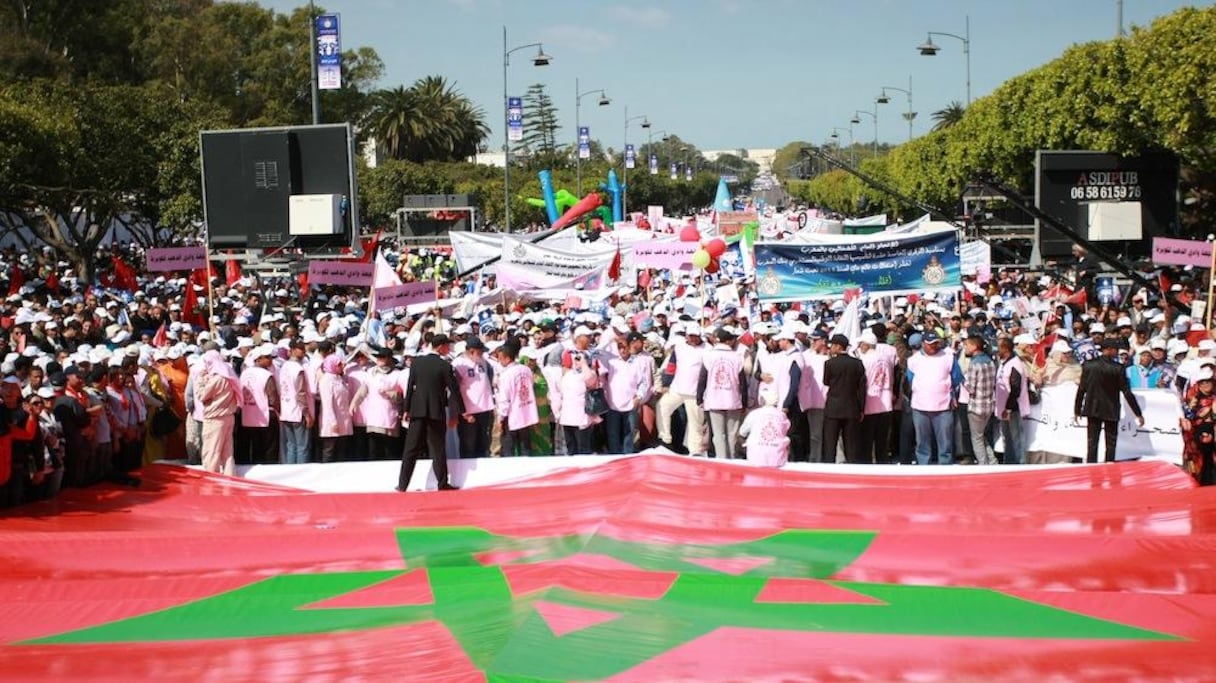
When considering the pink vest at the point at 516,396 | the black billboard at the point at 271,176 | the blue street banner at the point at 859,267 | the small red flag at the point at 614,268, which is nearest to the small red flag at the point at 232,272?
the black billboard at the point at 271,176

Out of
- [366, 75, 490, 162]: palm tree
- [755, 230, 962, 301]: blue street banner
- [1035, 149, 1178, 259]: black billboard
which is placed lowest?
[755, 230, 962, 301]: blue street banner

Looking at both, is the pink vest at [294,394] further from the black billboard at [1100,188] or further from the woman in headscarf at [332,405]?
the black billboard at [1100,188]

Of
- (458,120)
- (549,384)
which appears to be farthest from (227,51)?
(549,384)

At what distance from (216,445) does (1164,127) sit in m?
21.7

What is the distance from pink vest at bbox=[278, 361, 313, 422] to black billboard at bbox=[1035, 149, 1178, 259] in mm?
14470

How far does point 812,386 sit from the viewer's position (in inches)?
→ 532

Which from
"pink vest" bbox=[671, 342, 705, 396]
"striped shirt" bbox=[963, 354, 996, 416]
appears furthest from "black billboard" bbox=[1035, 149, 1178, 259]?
"pink vest" bbox=[671, 342, 705, 396]

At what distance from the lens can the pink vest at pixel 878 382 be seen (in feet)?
43.9

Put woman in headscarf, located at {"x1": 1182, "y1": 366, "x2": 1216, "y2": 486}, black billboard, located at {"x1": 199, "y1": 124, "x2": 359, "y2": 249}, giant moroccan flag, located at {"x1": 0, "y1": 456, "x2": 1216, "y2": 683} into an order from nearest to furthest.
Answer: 1. giant moroccan flag, located at {"x1": 0, "y1": 456, "x2": 1216, "y2": 683}
2. woman in headscarf, located at {"x1": 1182, "y1": 366, "x2": 1216, "y2": 486}
3. black billboard, located at {"x1": 199, "y1": 124, "x2": 359, "y2": 249}

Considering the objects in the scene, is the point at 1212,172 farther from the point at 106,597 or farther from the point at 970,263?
the point at 106,597

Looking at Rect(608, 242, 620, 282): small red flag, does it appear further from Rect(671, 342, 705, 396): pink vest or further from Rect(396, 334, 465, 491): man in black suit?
Rect(396, 334, 465, 491): man in black suit

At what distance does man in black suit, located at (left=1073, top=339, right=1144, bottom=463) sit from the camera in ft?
41.1

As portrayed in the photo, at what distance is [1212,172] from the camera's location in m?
28.7

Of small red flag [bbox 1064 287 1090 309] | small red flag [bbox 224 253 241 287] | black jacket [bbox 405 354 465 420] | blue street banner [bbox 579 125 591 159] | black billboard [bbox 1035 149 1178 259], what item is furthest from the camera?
blue street banner [bbox 579 125 591 159]
